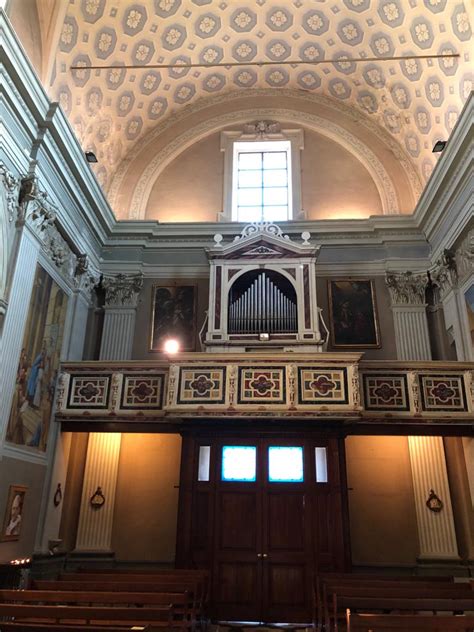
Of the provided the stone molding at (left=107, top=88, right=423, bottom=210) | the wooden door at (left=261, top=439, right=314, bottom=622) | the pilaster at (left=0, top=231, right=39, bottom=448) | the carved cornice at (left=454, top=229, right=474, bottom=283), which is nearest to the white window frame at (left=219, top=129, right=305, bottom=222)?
the stone molding at (left=107, top=88, right=423, bottom=210)

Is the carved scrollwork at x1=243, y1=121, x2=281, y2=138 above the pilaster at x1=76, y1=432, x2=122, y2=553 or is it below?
above

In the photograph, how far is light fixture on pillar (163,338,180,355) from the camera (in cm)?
1330

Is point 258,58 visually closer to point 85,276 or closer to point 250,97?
point 250,97

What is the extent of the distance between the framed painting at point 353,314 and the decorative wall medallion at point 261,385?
10.5ft

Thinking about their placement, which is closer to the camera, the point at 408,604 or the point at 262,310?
the point at 408,604

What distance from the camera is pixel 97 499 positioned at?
Answer: 11922 mm

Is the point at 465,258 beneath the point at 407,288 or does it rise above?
beneath

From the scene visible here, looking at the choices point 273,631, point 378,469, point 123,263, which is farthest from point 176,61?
point 273,631

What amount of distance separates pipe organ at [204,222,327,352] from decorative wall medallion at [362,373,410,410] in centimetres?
128

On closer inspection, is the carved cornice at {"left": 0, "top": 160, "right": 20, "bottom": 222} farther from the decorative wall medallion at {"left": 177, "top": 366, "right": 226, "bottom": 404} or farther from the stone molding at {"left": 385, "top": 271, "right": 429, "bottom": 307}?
the stone molding at {"left": 385, "top": 271, "right": 429, "bottom": 307}

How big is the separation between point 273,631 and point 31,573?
4.29 meters

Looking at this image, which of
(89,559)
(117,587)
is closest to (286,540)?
(117,587)

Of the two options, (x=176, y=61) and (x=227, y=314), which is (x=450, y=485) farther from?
(x=176, y=61)

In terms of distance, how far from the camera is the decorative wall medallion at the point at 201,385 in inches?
404
